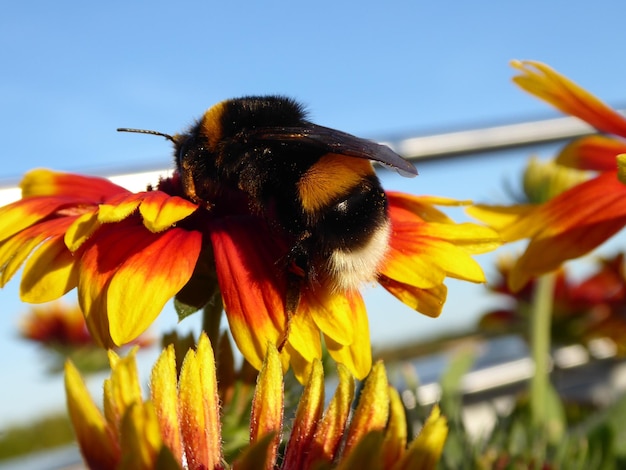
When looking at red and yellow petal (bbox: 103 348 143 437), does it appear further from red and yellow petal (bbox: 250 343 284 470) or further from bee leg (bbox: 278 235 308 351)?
bee leg (bbox: 278 235 308 351)

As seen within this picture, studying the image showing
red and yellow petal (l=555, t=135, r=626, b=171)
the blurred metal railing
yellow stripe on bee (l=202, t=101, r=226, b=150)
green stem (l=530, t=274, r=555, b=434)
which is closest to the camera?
yellow stripe on bee (l=202, t=101, r=226, b=150)

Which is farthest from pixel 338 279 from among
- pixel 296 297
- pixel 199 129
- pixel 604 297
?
pixel 604 297

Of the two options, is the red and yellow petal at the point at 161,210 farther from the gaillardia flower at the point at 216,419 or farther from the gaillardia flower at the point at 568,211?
the gaillardia flower at the point at 568,211

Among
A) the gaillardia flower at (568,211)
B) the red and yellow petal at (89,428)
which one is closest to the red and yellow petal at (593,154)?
the gaillardia flower at (568,211)

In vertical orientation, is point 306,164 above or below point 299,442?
above

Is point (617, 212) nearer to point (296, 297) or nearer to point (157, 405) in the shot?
point (296, 297)

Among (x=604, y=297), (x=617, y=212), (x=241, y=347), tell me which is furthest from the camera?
(x=604, y=297)

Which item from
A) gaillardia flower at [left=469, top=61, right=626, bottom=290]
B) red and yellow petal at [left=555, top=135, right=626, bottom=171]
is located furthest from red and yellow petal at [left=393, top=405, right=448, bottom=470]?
red and yellow petal at [left=555, top=135, right=626, bottom=171]
